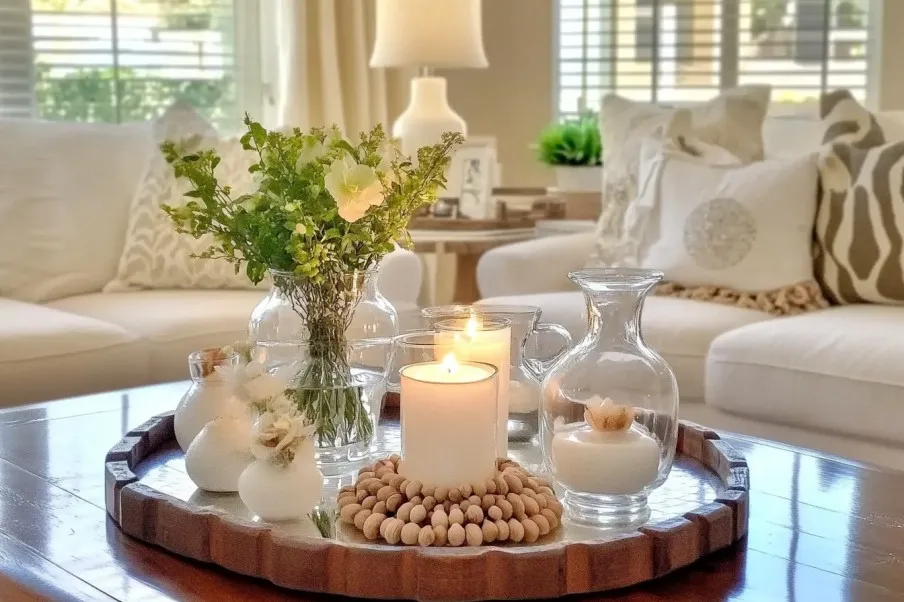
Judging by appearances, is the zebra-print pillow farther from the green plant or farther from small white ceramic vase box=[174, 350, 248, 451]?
small white ceramic vase box=[174, 350, 248, 451]

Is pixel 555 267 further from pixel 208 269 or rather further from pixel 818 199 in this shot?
pixel 208 269

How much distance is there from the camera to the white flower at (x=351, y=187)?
1.20 m

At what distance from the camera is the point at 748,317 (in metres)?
2.62

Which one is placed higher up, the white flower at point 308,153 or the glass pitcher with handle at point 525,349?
the white flower at point 308,153

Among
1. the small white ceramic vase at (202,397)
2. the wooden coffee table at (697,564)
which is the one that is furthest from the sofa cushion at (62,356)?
the small white ceramic vase at (202,397)

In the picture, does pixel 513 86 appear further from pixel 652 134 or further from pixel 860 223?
pixel 860 223

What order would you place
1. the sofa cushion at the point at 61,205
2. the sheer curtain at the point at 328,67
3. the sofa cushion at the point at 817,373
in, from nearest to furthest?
the sofa cushion at the point at 817,373, the sofa cushion at the point at 61,205, the sheer curtain at the point at 328,67

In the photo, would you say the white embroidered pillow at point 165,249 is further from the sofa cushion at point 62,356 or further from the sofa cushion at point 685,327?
the sofa cushion at point 685,327

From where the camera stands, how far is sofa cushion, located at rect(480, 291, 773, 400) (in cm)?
251

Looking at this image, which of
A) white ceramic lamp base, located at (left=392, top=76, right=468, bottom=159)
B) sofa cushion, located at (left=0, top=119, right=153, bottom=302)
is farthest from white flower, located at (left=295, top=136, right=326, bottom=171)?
white ceramic lamp base, located at (left=392, top=76, right=468, bottom=159)

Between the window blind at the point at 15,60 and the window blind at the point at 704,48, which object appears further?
the window blind at the point at 704,48

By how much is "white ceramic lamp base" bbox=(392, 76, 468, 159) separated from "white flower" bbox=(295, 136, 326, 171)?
2.18 meters

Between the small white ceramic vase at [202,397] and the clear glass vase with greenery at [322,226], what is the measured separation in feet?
0.30

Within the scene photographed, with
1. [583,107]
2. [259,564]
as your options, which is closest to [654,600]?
[259,564]
